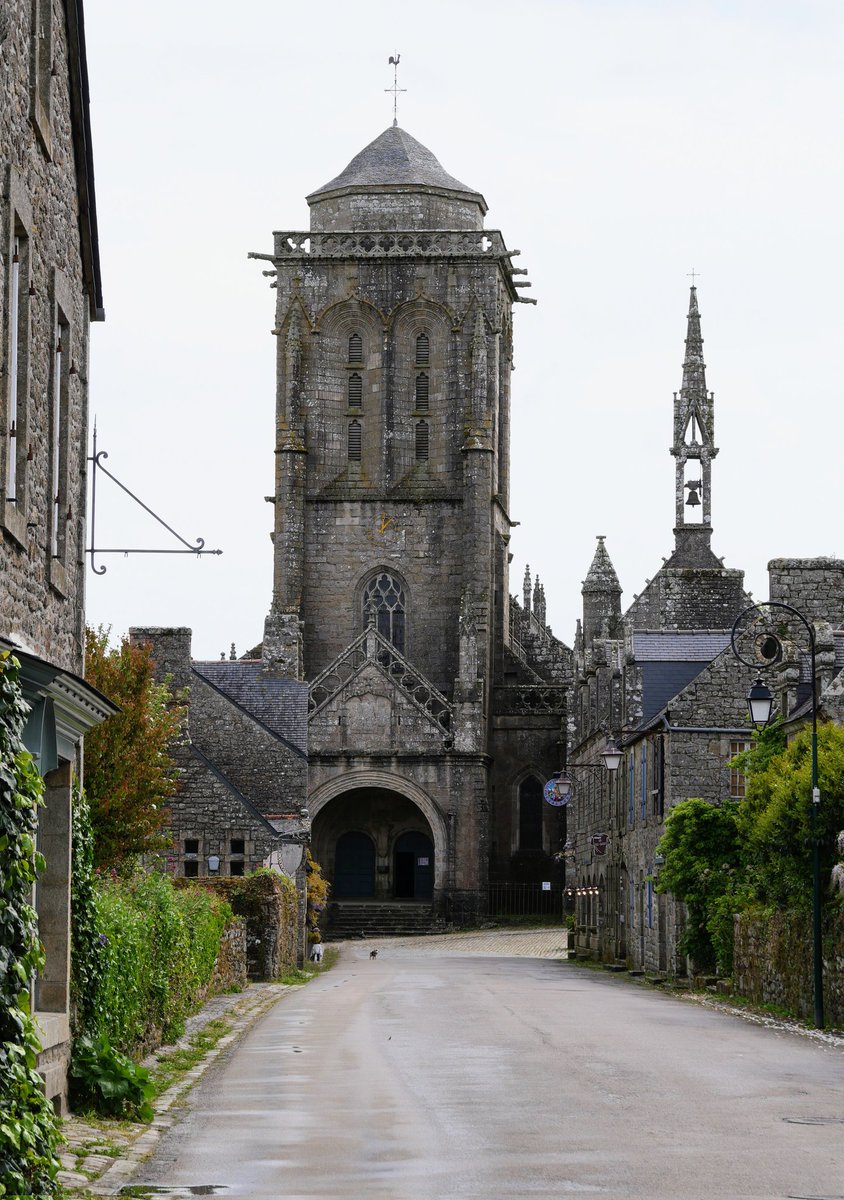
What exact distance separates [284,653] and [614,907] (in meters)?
22.4

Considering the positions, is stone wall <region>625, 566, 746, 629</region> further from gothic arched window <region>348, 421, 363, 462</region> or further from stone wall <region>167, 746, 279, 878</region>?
stone wall <region>167, 746, 279, 878</region>

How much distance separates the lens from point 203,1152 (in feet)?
38.9

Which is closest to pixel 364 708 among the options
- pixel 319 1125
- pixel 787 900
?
pixel 787 900

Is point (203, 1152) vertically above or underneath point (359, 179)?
underneath

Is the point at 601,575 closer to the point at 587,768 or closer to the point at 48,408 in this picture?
the point at 587,768

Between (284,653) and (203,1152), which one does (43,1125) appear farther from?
(284,653)

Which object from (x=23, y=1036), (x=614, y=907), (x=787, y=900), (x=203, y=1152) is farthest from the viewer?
(x=614, y=907)

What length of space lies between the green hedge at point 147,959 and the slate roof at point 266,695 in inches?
1202

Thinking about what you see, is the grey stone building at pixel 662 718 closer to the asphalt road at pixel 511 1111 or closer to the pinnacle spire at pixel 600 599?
the pinnacle spire at pixel 600 599

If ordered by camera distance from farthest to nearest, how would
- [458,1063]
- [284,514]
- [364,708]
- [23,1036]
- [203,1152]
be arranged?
[284,514]
[364,708]
[458,1063]
[203,1152]
[23,1036]

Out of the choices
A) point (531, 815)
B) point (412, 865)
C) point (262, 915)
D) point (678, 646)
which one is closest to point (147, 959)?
point (262, 915)

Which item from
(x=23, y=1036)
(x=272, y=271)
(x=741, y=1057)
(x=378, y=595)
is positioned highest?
(x=272, y=271)

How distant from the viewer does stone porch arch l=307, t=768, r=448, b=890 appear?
202 ft

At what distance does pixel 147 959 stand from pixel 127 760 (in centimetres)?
1643
